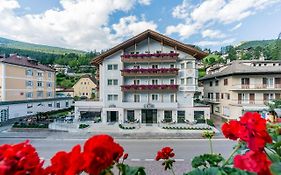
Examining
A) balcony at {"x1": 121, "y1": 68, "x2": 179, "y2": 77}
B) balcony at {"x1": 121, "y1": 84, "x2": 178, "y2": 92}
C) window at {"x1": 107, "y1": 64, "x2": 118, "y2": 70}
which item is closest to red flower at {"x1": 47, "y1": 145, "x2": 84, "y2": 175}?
balcony at {"x1": 121, "y1": 84, "x2": 178, "y2": 92}

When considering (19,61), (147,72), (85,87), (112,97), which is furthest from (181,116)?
(85,87)

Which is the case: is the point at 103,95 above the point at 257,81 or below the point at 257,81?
below

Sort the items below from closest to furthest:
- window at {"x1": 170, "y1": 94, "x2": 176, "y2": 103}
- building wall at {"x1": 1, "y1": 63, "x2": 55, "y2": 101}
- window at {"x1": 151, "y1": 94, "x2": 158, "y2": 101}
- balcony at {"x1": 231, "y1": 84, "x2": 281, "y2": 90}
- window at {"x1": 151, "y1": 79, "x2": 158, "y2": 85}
A: 1. balcony at {"x1": 231, "y1": 84, "x2": 281, "y2": 90}
2. window at {"x1": 170, "y1": 94, "x2": 176, "y2": 103}
3. window at {"x1": 151, "y1": 94, "x2": 158, "y2": 101}
4. window at {"x1": 151, "y1": 79, "x2": 158, "y2": 85}
5. building wall at {"x1": 1, "y1": 63, "x2": 55, "y2": 101}

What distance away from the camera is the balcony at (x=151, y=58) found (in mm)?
28203

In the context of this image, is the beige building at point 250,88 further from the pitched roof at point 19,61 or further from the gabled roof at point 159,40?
the pitched roof at point 19,61

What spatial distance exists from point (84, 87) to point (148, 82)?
40.0 m

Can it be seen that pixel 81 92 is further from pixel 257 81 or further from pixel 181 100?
pixel 257 81

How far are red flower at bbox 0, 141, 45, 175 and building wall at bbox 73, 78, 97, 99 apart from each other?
64.4 metres

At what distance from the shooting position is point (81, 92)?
63844 millimetres

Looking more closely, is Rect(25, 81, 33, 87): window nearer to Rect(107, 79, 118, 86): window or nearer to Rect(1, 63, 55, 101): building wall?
Rect(1, 63, 55, 101): building wall

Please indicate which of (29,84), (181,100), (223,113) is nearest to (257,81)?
(223,113)

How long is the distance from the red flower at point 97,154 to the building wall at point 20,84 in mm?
34876

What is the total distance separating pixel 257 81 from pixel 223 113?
7.02 metres

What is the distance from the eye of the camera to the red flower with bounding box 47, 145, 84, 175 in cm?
120
